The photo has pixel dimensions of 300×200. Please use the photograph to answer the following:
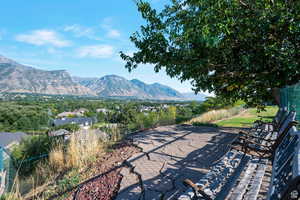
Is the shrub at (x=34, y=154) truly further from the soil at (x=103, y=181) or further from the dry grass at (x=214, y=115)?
the dry grass at (x=214, y=115)

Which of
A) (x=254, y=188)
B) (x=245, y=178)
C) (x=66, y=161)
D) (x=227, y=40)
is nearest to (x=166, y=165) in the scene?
(x=245, y=178)

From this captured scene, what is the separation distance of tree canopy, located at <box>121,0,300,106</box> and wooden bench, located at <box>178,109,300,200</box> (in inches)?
88.9

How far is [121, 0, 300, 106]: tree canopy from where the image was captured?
Result: 159 inches

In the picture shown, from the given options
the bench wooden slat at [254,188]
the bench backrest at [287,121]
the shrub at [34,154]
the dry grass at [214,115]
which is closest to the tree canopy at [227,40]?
the bench backrest at [287,121]

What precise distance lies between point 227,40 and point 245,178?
4.05m

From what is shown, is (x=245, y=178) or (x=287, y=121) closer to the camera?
(x=245, y=178)

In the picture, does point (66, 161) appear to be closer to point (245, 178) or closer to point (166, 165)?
point (166, 165)

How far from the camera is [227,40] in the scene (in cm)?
511

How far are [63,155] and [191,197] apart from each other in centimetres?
384

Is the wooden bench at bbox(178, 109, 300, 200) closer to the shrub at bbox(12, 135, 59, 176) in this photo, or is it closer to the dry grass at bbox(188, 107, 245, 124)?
the shrub at bbox(12, 135, 59, 176)

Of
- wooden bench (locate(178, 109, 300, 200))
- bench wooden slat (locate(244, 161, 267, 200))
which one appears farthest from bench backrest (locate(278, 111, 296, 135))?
bench wooden slat (locate(244, 161, 267, 200))

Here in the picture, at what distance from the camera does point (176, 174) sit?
320 centimetres

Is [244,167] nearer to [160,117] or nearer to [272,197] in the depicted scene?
[272,197]

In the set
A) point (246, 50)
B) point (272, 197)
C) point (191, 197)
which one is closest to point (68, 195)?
point (191, 197)
